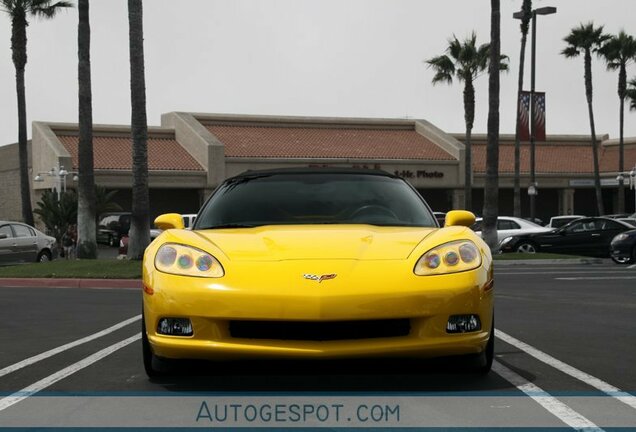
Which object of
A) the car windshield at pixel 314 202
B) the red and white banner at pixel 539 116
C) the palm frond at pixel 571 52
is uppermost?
the palm frond at pixel 571 52

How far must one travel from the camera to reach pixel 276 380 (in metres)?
5.70

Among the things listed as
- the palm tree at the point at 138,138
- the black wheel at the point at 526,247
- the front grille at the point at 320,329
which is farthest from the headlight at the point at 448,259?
the black wheel at the point at 526,247

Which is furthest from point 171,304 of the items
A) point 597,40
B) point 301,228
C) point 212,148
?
point 597,40

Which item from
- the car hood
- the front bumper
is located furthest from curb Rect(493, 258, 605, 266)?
the front bumper

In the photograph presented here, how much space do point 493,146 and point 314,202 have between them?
19.7 metres

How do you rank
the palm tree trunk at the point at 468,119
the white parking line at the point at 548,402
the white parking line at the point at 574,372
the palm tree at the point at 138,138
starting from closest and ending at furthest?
the white parking line at the point at 548,402
the white parking line at the point at 574,372
the palm tree at the point at 138,138
the palm tree trunk at the point at 468,119

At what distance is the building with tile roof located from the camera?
4697cm

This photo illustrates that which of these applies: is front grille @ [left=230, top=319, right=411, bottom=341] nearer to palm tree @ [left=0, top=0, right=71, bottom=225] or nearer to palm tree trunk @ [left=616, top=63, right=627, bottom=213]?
palm tree @ [left=0, top=0, right=71, bottom=225]

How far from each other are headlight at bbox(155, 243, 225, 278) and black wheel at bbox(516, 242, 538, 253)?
21.7 m

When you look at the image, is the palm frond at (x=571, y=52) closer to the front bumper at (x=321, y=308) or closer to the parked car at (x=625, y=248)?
the parked car at (x=625, y=248)

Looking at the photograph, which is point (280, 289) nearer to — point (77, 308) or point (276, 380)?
point (276, 380)

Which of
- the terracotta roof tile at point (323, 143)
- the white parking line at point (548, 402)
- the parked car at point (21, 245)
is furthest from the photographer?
the terracotta roof tile at point (323, 143)

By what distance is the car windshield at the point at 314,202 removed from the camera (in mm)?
6531

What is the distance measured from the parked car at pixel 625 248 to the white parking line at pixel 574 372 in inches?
610
